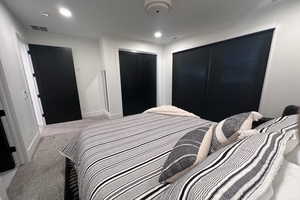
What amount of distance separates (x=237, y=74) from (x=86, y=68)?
4.31 m

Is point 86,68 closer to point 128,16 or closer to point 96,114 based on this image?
point 96,114

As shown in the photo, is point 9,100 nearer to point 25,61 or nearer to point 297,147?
point 25,61

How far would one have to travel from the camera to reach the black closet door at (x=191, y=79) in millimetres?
3441

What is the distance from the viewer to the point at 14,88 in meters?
1.93

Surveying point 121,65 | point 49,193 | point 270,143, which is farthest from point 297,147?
point 121,65

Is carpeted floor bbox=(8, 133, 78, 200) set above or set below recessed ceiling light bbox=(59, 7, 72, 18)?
below

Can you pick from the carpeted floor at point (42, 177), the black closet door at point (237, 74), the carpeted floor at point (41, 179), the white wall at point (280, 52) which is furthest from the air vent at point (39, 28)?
the white wall at point (280, 52)

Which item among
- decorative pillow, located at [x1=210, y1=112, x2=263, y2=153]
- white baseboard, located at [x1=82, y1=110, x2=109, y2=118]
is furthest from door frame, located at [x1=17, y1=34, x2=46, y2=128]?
decorative pillow, located at [x1=210, y1=112, x2=263, y2=153]

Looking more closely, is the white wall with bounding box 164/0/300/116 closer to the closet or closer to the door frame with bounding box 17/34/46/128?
the closet

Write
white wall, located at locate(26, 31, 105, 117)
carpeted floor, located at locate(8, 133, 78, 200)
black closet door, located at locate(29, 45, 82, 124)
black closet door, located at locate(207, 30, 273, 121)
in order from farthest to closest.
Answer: white wall, located at locate(26, 31, 105, 117), black closet door, located at locate(29, 45, 82, 124), black closet door, located at locate(207, 30, 273, 121), carpeted floor, located at locate(8, 133, 78, 200)

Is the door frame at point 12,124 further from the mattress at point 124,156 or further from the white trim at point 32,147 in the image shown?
the mattress at point 124,156

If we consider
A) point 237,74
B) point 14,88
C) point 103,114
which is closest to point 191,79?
point 237,74

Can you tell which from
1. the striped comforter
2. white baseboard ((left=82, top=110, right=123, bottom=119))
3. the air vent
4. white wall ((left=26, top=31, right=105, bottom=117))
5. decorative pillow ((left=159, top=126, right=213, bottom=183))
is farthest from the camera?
white baseboard ((left=82, top=110, right=123, bottom=119))

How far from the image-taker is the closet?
245cm
